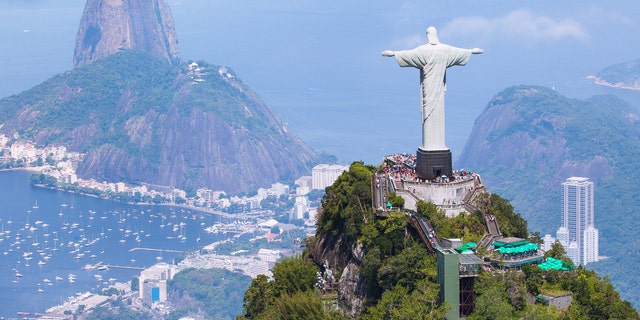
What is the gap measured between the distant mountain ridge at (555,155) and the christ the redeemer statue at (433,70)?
2553 inches

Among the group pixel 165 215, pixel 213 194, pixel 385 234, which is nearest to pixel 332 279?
pixel 385 234

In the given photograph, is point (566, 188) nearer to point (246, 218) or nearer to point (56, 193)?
point (246, 218)

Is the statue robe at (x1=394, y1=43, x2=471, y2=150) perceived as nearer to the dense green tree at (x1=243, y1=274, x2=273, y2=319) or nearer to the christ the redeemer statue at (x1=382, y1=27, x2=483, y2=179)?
the christ the redeemer statue at (x1=382, y1=27, x2=483, y2=179)

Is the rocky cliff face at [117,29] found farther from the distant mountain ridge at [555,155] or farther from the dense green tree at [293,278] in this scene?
the dense green tree at [293,278]

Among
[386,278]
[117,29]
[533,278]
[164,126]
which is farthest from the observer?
[117,29]

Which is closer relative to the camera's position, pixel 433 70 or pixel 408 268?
pixel 408 268

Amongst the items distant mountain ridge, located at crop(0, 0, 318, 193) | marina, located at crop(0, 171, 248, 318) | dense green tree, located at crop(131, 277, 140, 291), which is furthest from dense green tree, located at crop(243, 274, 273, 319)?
distant mountain ridge, located at crop(0, 0, 318, 193)

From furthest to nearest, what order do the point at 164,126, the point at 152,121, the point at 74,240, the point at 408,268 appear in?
the point at 152,121
the point at 164,126
the point at 74,240
the point at 408,268

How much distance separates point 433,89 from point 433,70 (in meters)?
0.48

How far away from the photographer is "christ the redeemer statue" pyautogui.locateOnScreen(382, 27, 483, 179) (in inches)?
1117

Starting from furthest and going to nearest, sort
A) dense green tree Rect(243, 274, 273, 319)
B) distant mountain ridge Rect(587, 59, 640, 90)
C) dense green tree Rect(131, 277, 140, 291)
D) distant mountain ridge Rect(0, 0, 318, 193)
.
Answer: distant mountain ridge Rect(587, 59, 640, 90)
distant mountain ridge Rect(0, 0, 318, 193)
dense green tree Rect(131, 277, 140, 291)
dense green tree Rect(243, 274, 273, 319)

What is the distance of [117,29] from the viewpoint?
573 ft

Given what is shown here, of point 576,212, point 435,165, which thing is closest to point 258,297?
point 435,165

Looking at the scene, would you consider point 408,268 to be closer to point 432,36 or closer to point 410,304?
point 410,304
